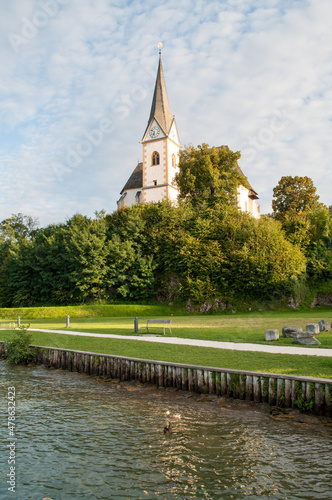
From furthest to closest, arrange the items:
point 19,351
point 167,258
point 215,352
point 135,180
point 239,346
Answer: point 135,180
point 167,258
point 19,351
point 239,346
point 215,352

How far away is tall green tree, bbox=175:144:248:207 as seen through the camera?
1906 inches

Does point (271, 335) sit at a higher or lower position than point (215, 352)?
higher

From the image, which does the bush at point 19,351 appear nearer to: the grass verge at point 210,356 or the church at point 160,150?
the grass verge at point 210,356

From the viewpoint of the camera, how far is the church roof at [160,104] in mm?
60094

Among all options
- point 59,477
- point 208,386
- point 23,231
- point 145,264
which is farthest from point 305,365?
point 23,231

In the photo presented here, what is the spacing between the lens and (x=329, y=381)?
9.34m

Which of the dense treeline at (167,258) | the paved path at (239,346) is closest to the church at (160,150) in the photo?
the dense treeline at (167,258)

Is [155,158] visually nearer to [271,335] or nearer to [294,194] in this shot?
[294,194]

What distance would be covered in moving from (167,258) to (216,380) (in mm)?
32682

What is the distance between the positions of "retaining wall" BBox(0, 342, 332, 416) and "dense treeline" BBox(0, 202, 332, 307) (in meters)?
25.1

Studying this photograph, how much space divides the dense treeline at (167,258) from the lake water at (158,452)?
27949 mm

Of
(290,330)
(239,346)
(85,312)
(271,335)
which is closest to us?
(239,346)

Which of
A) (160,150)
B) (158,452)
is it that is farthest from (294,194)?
(158,452)

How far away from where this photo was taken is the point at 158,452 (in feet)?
25.6
